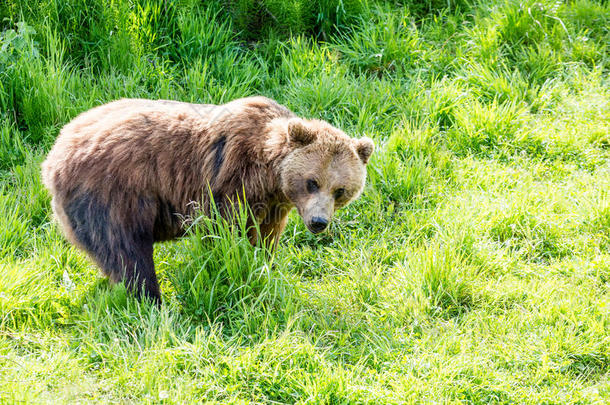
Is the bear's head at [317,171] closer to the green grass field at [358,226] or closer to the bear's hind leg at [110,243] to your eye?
the green grass field at [358,226]

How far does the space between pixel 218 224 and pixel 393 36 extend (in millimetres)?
3758

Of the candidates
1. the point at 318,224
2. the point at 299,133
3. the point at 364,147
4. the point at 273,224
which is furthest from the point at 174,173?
the point at 364,147

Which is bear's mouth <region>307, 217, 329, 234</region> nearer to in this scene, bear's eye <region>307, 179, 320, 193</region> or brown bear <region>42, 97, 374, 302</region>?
brown bear <region>42, 97, 374, 302</region>

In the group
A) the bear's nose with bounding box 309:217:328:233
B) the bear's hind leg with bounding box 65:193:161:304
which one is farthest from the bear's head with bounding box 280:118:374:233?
the bear's hind leg with bounding box 65:193:161:304

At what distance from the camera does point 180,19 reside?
7730 millimetres

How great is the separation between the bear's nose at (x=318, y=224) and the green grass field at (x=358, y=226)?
33cm

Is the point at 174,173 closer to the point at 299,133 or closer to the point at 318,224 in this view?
the point at 299,133

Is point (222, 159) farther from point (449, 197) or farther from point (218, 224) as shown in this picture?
point (449, 197)

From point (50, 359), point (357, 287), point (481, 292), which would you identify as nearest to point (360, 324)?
point (357, 287)

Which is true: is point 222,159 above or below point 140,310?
above

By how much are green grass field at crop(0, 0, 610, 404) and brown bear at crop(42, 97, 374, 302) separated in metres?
0.28

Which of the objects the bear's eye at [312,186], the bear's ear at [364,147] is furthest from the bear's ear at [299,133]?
the bear's ear at [364,147]

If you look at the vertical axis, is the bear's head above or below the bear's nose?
above

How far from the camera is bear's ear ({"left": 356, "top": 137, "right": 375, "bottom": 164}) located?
5820 millimetres
